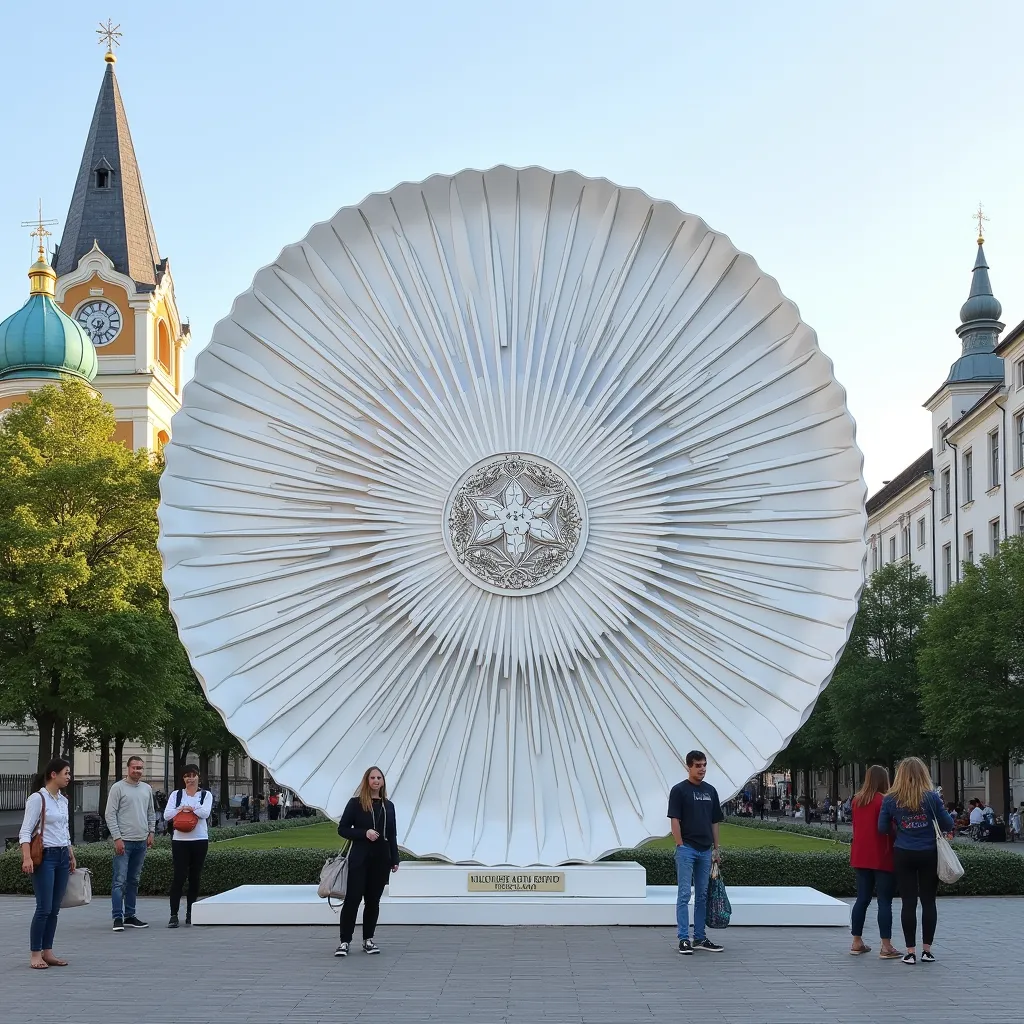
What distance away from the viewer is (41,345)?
5384 cm

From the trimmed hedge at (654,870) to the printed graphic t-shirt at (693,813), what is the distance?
608 cm

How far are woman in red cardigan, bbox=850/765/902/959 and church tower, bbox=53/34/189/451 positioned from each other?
187ft

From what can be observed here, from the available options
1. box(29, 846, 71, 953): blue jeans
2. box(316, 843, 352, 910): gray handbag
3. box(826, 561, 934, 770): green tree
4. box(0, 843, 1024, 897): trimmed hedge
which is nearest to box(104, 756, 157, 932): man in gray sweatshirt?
box(29, 846, 71, 953): blue jeans

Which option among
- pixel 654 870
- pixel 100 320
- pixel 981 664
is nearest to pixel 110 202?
pixel 100 320

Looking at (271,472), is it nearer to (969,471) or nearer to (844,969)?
(844,969)

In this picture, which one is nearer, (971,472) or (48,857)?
(48,857)

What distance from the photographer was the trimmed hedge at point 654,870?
677 inches

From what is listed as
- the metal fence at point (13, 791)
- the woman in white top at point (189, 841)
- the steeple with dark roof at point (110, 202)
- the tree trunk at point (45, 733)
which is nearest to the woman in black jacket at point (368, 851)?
the woman in white top at point (189, 841)

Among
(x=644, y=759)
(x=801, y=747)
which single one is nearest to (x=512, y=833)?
(x=644, y=759)

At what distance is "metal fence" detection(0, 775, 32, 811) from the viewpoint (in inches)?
2028

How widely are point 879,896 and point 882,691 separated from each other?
41.1 metres

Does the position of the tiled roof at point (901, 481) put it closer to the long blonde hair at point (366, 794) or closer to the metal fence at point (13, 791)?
the metal fence at point (13, 791)

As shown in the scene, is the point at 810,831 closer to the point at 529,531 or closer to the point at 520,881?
the point at 520,881

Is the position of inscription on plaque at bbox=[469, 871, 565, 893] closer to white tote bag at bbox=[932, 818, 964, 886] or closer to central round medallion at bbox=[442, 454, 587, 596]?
central round medallion at bbox=[442, 454, 587, 596]
